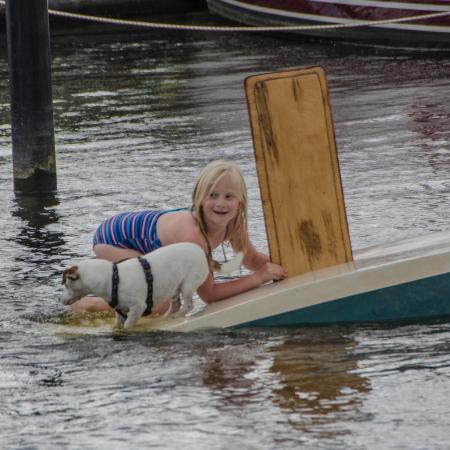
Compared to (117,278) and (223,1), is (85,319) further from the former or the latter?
(223,1)

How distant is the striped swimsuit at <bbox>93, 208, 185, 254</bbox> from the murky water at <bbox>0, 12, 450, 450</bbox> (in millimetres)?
474

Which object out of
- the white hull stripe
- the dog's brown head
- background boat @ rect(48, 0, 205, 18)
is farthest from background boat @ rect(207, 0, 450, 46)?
the dog's brown head

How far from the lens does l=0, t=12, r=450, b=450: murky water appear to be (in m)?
4.97

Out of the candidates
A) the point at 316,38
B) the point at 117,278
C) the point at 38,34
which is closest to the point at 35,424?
the point at 117,278

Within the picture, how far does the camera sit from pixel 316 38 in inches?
745

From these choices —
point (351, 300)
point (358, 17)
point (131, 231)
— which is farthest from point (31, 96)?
point (358, 17)

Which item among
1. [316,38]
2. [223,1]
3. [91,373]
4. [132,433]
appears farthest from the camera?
[223,1]

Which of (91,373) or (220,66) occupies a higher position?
(220,66)

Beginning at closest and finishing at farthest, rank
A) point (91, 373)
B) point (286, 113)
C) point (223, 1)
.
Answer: point (91, 373) → point (286, 113) → point (223, 1)

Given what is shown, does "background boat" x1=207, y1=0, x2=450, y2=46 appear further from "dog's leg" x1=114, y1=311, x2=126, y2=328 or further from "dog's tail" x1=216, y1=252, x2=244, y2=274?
"dog's leg" x1=114, y1=311, x2=126, y2=328

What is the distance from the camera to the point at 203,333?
20.4ft

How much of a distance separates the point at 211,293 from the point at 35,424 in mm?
1653

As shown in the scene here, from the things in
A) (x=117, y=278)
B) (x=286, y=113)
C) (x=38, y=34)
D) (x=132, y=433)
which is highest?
(x=38, y=34)

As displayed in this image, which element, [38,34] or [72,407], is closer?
[72,407]
